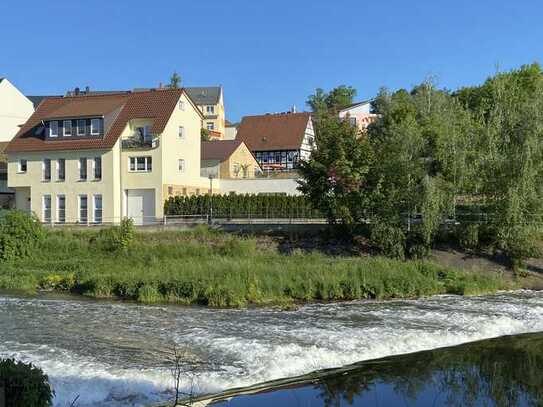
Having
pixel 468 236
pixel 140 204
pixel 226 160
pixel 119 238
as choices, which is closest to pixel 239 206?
pixel 140 204

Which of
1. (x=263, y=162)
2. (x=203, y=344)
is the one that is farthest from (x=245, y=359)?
(x=263, y=162)

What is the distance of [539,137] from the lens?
93.6ft

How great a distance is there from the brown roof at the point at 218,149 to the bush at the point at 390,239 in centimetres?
3022

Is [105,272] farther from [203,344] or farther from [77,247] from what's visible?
[203,344]

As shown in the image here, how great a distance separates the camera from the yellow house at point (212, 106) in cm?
10388

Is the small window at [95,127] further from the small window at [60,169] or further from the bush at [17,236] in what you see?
the bush at [17,236]

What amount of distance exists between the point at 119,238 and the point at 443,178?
1728 cm

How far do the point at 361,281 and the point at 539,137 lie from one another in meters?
11.7

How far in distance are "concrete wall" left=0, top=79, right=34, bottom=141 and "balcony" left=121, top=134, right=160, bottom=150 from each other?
30.1 meters

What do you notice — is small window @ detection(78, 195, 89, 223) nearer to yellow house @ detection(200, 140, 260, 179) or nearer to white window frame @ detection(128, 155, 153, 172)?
white window frame @ detection(128, 155, 153, 172)

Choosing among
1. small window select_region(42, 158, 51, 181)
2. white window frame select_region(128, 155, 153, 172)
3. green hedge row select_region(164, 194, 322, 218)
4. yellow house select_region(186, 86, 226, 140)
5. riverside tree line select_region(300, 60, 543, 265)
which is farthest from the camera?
yellow house select_region(186, 86, 226, 140)

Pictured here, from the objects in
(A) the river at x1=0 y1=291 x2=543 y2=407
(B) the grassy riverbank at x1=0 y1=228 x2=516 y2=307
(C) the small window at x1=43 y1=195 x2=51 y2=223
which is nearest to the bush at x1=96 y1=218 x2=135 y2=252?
(B) the grassy riverbank at x1=0 y1=228 x2=516 y2=307

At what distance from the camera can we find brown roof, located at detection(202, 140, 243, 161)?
58066 millimetres

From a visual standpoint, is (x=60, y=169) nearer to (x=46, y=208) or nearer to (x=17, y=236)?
(x=46, y=208)
